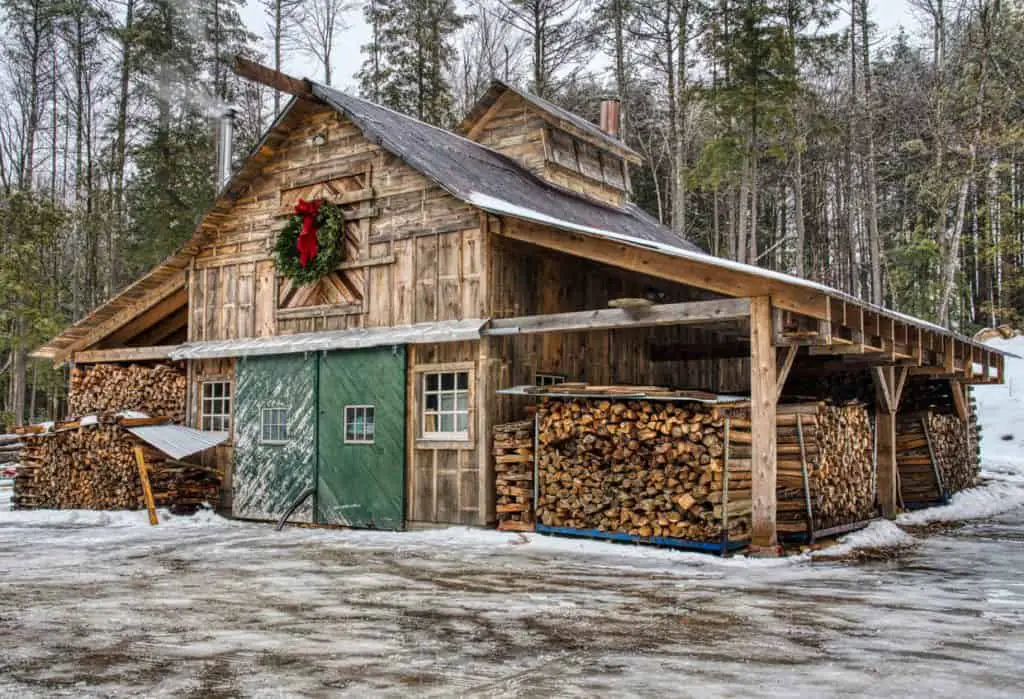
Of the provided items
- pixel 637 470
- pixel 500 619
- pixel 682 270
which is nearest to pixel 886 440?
pixel 637 470

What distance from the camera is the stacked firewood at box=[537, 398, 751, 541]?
10.2 metres

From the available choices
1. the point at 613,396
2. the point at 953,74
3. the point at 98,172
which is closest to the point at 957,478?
the point at 613,396

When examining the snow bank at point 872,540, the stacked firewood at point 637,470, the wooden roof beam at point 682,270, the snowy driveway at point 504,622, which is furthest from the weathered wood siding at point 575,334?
the snow bank at point 872,540

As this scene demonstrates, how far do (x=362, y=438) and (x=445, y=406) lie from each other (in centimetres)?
159

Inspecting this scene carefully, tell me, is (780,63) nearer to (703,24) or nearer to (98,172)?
(703,24)

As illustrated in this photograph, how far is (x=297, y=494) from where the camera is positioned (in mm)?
14094

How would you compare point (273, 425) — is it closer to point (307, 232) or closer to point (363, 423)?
point (363, 423)

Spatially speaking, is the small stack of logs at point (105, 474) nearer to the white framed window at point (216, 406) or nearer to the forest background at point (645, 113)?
the white framed window at point (216, 406)

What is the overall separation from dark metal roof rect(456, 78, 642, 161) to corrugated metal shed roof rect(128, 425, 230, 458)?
7604 millimetres

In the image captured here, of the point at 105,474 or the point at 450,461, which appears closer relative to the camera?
the point at 450,461

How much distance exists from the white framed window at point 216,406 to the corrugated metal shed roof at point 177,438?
37 centimetres

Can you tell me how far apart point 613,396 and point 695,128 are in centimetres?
2433

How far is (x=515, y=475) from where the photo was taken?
11.8m

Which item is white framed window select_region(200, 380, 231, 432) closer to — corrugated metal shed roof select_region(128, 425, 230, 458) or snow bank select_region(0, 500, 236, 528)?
corrugated metal shed roof select_region(128, 425, 230, 458)
